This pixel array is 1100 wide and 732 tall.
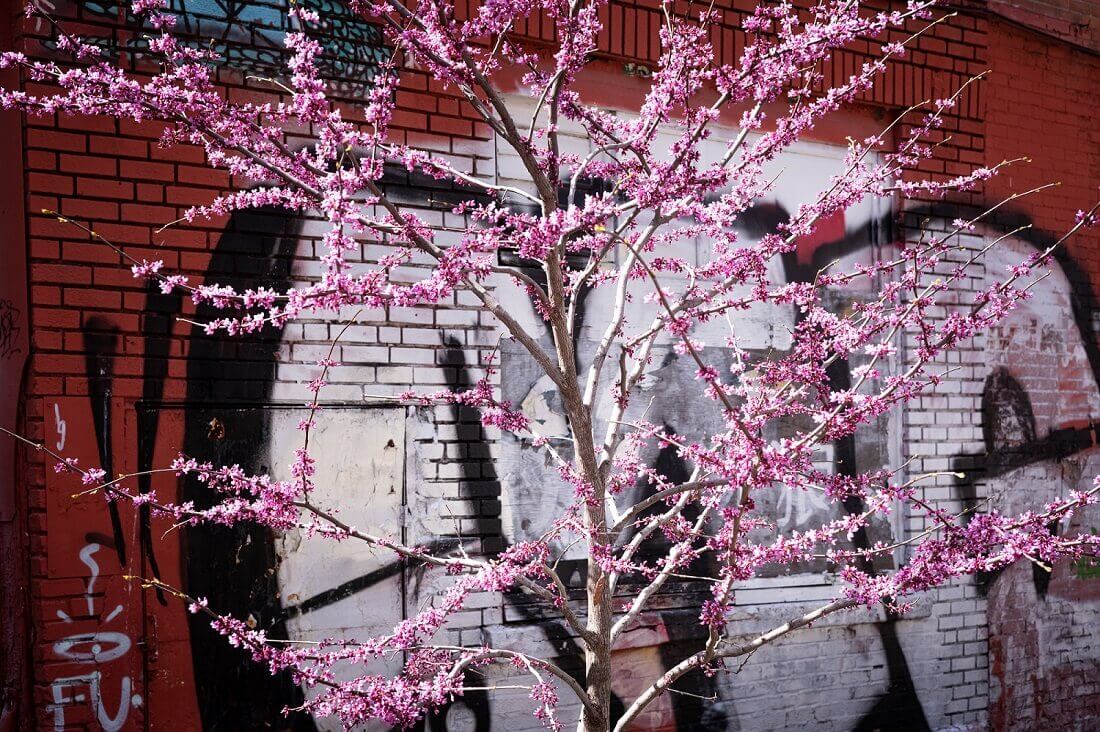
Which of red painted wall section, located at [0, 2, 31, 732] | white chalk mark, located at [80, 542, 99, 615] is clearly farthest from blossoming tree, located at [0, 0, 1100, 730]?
red painted wall section, located at [0, 2, 31, 732]

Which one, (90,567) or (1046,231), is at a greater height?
(1046,231)

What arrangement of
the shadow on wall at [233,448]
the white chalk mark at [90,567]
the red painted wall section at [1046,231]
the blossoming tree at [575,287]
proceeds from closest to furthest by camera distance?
the blossoming tree at [575,287]
the white chalk mark at [90,567]
the shadow on wall at [233,448]
the red painted wall section at [1046,231]

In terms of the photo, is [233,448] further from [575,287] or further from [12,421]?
[575,287]

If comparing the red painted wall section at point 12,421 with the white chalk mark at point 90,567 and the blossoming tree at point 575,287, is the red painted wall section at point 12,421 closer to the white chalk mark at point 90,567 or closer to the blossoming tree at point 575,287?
the white chalk mark at point 90,567

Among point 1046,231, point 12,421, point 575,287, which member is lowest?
point 12,421

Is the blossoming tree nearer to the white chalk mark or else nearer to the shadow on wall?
the white chalk mark

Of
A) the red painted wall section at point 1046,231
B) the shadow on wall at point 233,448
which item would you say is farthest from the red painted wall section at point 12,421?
the red painted wall section at point 1046,231

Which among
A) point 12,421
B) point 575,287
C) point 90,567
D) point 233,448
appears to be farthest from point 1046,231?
point 12,421

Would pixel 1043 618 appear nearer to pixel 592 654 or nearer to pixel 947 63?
pixel 947 63

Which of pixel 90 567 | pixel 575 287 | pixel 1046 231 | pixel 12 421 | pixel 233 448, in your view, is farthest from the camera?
pixel 1046 231

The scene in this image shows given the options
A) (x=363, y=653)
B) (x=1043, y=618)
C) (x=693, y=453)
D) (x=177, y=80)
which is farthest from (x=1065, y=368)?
(x=177, y=80)

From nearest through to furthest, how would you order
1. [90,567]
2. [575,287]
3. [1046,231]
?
[575,287], [90,567], [1046,231]

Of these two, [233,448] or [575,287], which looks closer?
[575,287]

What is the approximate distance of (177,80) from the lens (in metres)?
3.27
